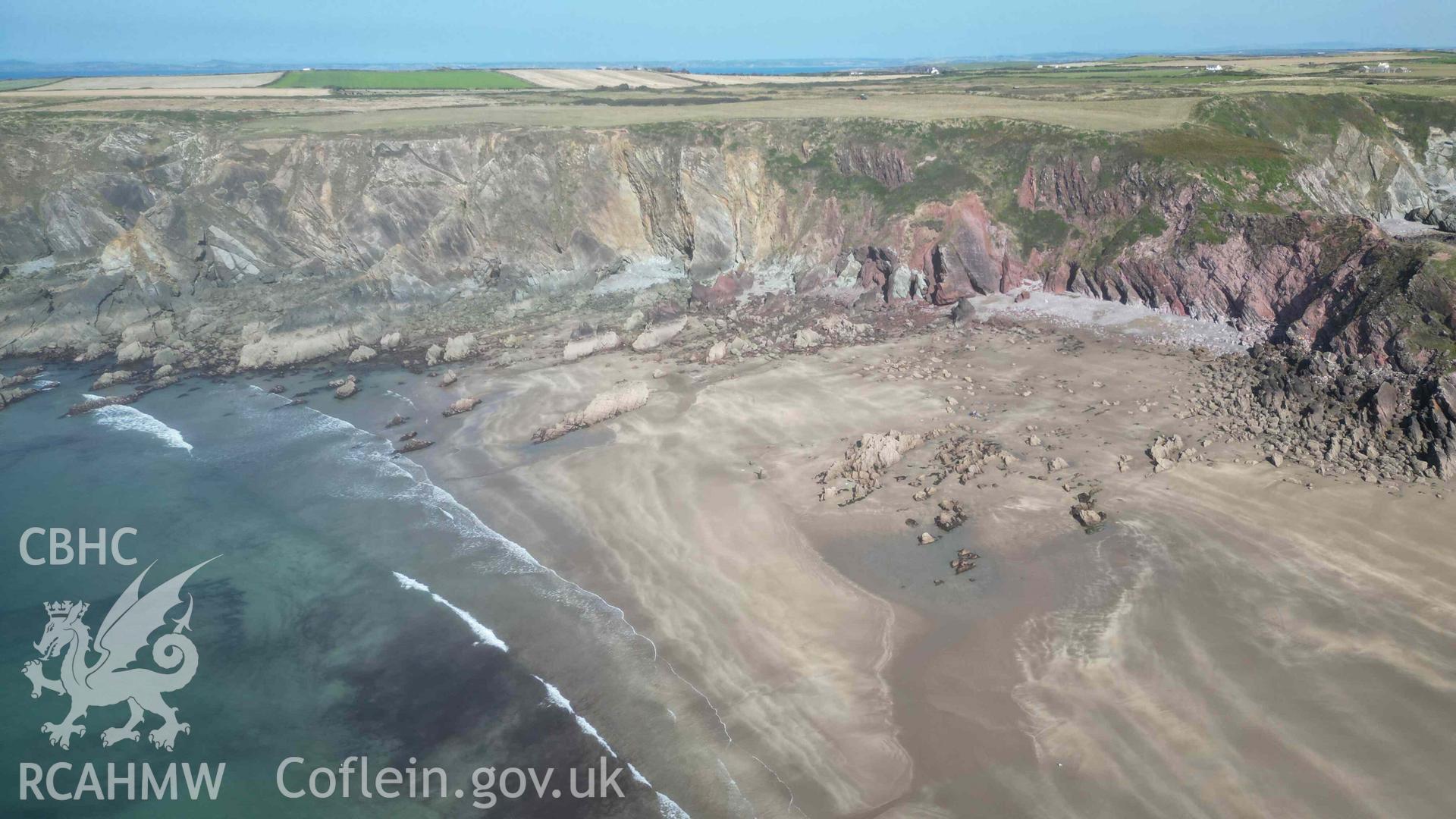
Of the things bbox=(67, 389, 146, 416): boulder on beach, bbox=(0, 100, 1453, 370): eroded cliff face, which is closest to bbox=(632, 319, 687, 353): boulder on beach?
bbox=(0, 100, 1453, 370): eroded cliff face

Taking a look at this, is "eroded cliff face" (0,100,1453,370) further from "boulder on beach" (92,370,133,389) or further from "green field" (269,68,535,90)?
"green field" (269,68,535,90)

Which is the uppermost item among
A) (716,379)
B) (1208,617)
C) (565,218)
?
(565,218)

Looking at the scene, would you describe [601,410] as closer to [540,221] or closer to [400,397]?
[400,397]

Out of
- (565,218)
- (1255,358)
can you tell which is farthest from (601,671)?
(565,218)

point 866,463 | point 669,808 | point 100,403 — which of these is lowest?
point 669,808

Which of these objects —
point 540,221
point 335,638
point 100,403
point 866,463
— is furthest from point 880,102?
point 335,638

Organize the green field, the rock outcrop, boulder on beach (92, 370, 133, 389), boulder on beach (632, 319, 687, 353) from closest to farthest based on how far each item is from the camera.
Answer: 1. boulder on beach (92, 370, 133, 389)
2. the rock outcrop
3. boulder on beach (632, 319, 687, 353)
4. the green field

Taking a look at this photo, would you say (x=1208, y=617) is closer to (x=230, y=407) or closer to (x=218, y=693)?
(x=218, y=693)
